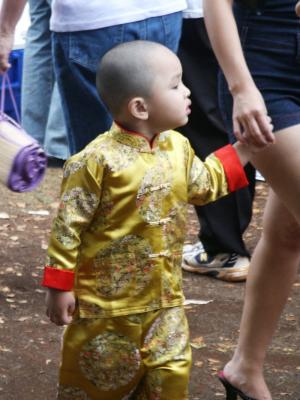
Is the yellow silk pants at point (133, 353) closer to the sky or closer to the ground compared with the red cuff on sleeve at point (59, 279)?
closer to the ground

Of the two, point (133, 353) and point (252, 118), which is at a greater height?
point (252, 118)

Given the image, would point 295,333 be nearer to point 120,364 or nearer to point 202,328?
point 202,328

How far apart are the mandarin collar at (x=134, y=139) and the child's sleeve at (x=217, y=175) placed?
145 mm

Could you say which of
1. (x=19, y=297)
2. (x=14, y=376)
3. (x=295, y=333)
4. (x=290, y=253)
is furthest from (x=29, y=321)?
(x=290, y=253)

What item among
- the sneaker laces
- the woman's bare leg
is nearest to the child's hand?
the woman's bare leg

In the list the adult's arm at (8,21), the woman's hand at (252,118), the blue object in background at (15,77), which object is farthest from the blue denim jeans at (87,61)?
the blue object in background at (15,77)

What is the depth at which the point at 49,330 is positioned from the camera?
4.39 metres

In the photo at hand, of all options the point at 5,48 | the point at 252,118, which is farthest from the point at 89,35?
the point at 252,118

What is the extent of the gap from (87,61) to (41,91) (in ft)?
Result: 10.9

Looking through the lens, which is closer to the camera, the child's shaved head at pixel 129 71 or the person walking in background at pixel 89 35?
the child's shaved head at pixel 129 71

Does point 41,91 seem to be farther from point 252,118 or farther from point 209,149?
point 252,118

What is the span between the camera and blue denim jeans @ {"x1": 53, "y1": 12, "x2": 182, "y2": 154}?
3752 mm

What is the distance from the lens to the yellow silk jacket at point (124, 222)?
294cm

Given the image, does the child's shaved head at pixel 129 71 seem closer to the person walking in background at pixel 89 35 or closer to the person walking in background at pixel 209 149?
the person walking in background at pixel 89 35
